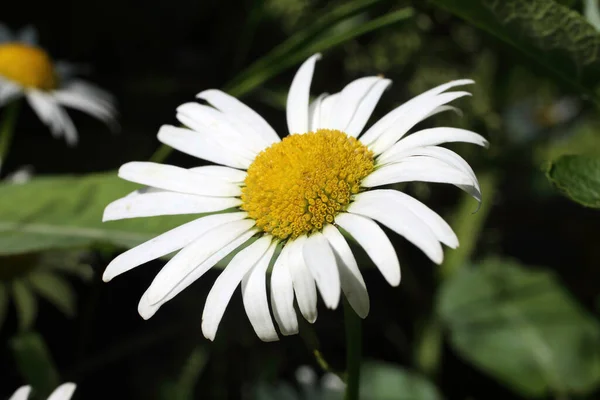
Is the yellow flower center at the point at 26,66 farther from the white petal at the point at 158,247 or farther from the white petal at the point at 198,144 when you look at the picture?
the white petal at the point at 158,247

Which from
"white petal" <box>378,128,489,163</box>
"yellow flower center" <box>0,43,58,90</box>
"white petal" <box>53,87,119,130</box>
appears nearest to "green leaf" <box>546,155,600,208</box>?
"white petal" <box>378,128,489,163</box>

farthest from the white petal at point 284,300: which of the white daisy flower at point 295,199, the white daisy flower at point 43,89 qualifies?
the white daisy flower at point 43,89

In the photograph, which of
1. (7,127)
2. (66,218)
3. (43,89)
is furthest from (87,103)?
(66,218)

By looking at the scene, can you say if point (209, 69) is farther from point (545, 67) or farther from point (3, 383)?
point (545, 67)

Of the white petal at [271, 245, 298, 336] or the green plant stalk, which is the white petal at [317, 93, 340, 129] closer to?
the green plant stalk

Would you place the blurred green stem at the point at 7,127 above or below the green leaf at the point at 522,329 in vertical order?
above

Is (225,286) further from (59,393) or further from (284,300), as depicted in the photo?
(59,393)
